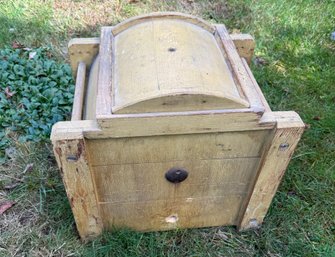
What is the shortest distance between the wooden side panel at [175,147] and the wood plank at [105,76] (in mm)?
137

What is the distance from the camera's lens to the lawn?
1.99 metres

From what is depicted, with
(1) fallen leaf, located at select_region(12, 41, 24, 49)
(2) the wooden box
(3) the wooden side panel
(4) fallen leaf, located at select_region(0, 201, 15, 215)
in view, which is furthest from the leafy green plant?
(3) the wooden side panel

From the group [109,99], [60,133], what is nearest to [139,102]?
[109,99]

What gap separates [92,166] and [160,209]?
46 centimetres

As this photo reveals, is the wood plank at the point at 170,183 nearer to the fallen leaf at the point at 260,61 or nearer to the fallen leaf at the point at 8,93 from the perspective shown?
the fallen leaf at the point at 8,93

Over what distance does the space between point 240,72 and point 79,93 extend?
722mm

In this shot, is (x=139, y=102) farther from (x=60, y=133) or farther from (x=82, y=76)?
(x=82, y=76)

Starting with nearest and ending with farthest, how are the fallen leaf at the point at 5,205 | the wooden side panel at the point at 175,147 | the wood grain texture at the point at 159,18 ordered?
the wooden side panel at the point at 175,147, the wood grain texture at the point at 159,18, the fallen leaf at the point at 5,205

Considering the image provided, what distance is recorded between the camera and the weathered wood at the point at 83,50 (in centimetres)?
184

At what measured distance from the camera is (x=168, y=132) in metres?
1.44

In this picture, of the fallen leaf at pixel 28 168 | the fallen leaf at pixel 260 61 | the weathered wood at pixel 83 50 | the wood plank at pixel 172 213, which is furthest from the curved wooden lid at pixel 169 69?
the fallen leaf at pixel 260 61

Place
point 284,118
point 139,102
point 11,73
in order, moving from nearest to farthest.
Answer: point 139,102 < point 284,118 < point 11,73

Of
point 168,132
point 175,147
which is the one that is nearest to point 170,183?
point 175,147

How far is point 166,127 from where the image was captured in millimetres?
1417
